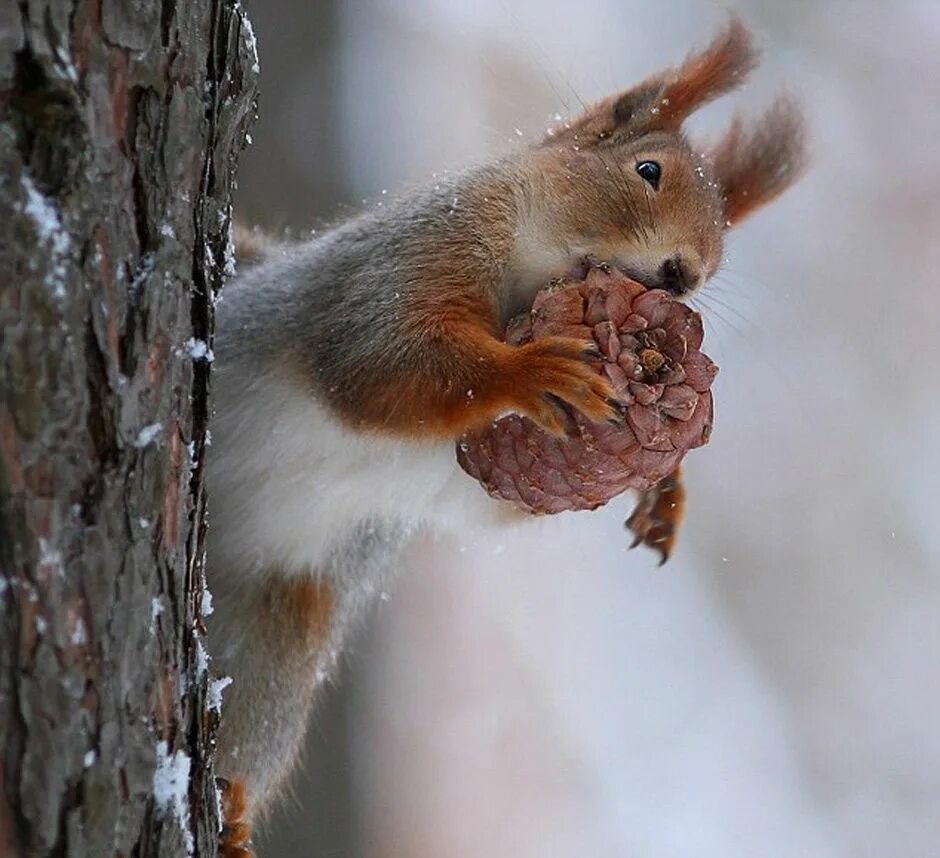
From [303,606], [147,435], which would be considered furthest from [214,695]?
[303,606]

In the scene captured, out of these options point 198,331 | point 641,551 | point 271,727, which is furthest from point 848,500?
point 198,331

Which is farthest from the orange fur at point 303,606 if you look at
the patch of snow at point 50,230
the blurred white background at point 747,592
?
the blurred white background at point 747,592

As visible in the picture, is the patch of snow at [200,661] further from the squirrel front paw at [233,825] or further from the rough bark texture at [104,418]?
the squirrel front paw at [233,825]

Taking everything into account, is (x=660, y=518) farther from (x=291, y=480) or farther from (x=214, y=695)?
(x=214, y=695)

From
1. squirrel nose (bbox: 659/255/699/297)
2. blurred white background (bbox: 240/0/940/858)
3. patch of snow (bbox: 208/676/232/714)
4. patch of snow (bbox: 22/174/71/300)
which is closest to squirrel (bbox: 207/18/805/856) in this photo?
squirrel nose (bbox: 659/255/699/297)

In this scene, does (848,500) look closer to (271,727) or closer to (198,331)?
(271,727)
